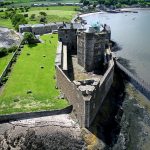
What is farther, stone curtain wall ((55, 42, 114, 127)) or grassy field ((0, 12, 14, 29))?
grassy field ((0, 12, 14, 29))

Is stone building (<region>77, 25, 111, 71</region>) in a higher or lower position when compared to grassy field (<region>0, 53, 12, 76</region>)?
higher

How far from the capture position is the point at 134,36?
4422 inches

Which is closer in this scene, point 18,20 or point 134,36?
point 134,36

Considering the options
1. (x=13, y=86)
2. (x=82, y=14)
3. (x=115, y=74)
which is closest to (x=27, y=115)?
(x=13, y=86)

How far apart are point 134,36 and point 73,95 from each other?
66.2m

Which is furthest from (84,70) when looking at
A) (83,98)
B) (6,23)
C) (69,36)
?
(6,23)

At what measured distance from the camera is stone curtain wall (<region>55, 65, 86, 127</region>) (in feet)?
161

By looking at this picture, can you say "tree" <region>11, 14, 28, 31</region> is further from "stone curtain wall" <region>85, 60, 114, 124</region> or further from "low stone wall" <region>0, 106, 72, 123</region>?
"low stone wall" <region>0, 106, 72, 123</region>

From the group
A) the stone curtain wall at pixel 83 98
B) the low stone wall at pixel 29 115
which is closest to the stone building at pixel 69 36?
the stone curtain wall at pixel 83 98

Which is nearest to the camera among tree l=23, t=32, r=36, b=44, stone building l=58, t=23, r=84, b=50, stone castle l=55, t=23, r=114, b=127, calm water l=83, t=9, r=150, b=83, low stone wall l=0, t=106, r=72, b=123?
stone castle l=55, t=23, r=114, b=127

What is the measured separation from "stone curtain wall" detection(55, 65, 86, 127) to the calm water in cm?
2111

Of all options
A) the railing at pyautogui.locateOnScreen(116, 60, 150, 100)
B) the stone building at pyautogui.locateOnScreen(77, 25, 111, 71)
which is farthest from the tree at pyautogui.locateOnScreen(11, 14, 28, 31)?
the railing at pyautogui.locateOnScreen(116, 60, 150, 100)

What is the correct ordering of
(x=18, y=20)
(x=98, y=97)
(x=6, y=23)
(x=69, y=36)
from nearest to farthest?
(x=98, y=97) < (x=69, y=36) < (x=18, y=20) < (x=6, y=23)

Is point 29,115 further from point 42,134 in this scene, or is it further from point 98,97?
point 98,97
